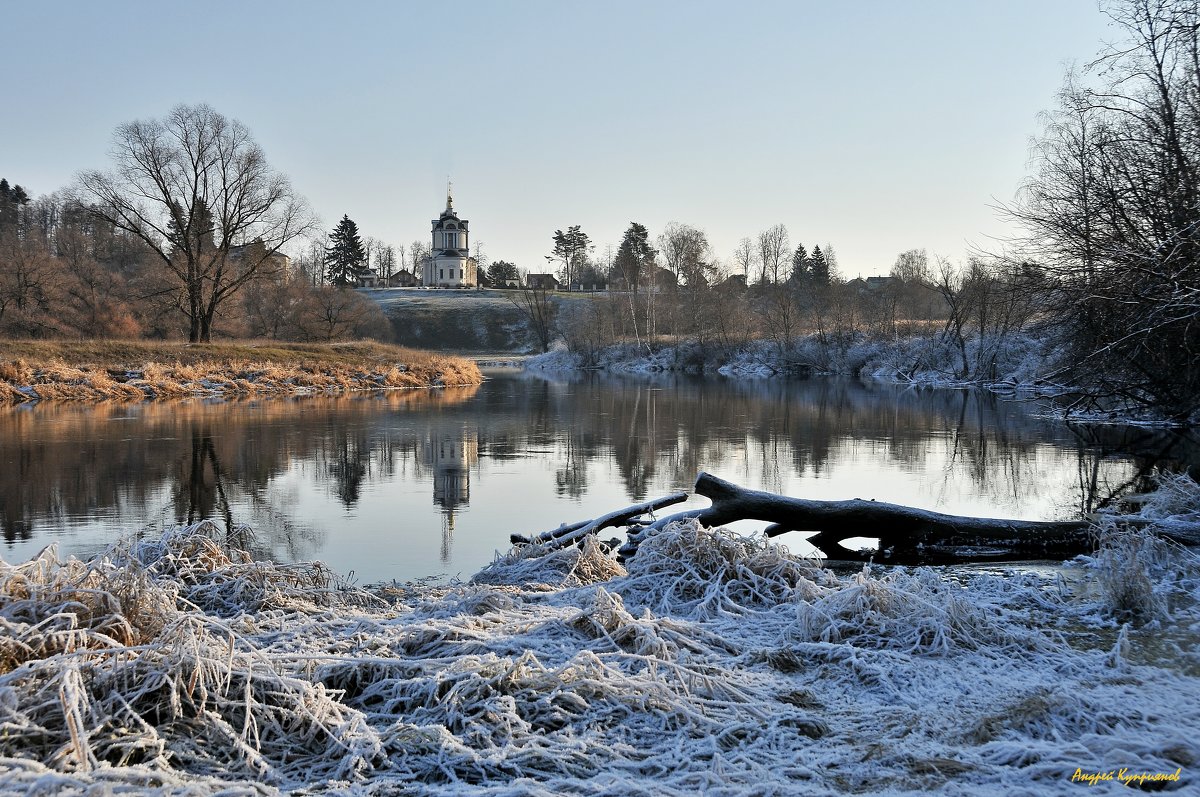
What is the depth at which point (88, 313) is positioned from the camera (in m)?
48.9

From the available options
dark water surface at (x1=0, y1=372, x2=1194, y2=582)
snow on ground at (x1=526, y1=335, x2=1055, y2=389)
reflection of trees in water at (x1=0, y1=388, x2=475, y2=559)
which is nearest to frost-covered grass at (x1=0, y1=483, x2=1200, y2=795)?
dark water surface at (x1=0, y1=372, x2=1194, y2=582)

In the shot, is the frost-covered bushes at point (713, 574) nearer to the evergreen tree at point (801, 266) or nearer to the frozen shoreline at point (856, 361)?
the frozen shoreline at point (856, 361)

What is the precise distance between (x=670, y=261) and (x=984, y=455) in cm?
5894

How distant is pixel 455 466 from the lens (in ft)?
49.6

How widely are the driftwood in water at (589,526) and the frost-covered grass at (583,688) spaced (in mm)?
1825

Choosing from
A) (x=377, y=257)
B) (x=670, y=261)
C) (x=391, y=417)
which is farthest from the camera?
(x=377, y=257)

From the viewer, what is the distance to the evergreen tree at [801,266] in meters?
100

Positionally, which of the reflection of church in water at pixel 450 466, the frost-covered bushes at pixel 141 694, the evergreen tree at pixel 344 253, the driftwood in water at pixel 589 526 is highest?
the evergreen tree at pixel 344 253

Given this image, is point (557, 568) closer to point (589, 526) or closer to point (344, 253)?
point (589, 526)

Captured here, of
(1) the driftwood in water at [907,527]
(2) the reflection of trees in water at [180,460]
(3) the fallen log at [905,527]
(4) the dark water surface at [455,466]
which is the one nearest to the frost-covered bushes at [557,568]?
(4) the dark water surface at [455,466]

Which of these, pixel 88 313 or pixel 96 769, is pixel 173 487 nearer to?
pixel 96 769

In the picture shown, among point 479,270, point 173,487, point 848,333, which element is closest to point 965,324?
point 848,333

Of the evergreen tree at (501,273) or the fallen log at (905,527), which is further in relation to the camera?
the evergreen tree at (501,273)

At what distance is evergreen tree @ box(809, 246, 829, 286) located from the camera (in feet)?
325
